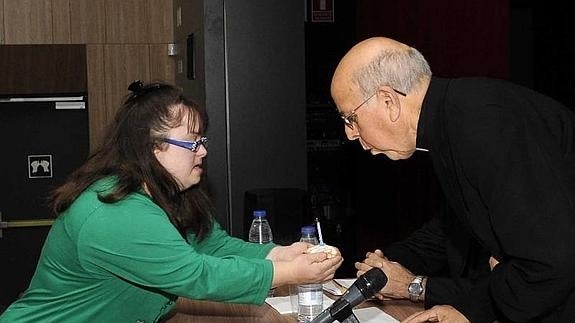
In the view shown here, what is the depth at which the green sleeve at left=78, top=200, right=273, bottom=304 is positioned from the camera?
1.96 meters

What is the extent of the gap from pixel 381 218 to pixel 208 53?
2455 mm

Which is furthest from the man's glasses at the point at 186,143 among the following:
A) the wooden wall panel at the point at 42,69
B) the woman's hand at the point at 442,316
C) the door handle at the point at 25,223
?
the wooden wall panel at the point at 42,69

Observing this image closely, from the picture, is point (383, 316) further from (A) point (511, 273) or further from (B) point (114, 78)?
(B) point (114, 78)

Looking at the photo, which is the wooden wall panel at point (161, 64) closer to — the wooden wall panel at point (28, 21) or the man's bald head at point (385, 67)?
the wooden wall panel at point (28, 21)

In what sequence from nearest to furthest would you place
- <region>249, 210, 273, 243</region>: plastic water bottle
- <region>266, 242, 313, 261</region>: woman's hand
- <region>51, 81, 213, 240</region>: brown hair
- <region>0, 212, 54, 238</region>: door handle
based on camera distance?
<region>51, 81, 213, 240</region>: brown hair → <region>266, 242, 313, 261</region>: woman's hand → <region>249, 210, 273, 243</region>: plastic water bottle → <region>0, 212, 54, 238</region>: door handle

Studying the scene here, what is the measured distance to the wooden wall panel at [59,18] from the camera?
17.2 feet

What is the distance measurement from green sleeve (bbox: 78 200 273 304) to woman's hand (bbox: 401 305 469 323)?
423 mm

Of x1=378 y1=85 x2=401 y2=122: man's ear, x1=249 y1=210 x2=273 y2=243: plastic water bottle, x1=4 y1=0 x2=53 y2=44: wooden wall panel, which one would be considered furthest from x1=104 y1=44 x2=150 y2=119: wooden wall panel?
x1=378 y1=85 x2=401 y2=122: man's ear

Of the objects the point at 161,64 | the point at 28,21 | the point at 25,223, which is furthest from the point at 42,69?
the point at 25,223

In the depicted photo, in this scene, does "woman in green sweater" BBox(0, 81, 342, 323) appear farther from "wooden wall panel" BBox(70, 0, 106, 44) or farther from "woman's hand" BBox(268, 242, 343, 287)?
"wooden wall panel" BBox(70, 0, 106, 44)

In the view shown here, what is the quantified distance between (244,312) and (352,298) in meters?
0.82

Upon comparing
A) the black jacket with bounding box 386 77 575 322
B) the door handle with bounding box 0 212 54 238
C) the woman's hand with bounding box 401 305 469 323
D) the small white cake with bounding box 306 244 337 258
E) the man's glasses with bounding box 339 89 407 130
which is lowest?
the door handle with bounding box 0 212 54 238

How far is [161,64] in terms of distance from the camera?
17.6 feet

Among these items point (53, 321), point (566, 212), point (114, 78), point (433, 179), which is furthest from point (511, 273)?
point (114, 78)
